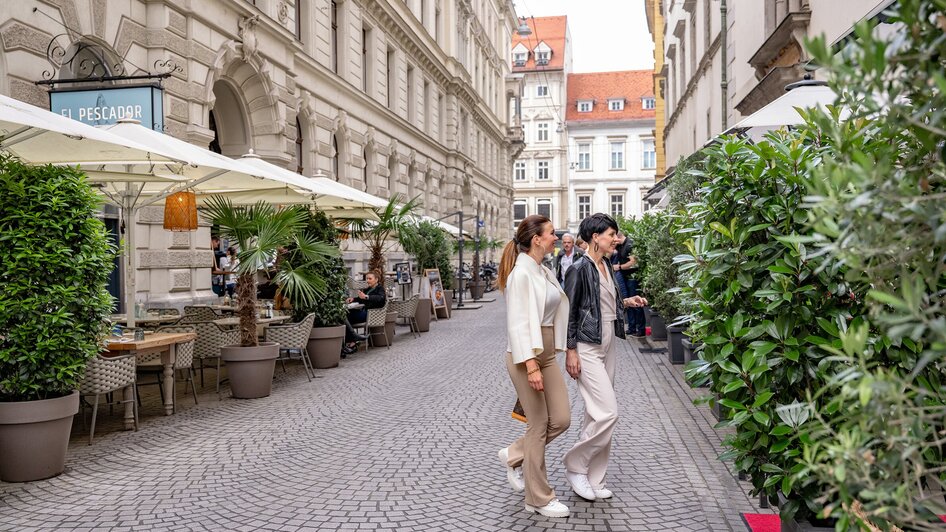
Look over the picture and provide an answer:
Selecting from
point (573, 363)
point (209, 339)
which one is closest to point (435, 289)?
point (209, 339)

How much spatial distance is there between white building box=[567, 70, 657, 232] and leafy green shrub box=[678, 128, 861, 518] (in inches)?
2715

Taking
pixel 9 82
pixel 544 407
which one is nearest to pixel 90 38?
pixel 9 82

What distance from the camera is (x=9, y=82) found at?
9953 millimetres

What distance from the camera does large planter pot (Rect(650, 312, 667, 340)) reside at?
13.4m

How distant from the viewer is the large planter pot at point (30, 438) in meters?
5.59

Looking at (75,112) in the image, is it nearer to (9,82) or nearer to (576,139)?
(9,82)

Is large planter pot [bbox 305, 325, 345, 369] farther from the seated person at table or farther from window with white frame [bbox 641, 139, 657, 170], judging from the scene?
window with white frame [bbox 641, 139, 657, 170]

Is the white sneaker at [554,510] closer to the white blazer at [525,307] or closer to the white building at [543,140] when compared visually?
the white blazer at [525,307]

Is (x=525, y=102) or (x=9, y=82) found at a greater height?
(x=525, y=102)

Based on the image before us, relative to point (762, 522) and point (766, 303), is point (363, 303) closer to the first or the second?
point (762, 522)

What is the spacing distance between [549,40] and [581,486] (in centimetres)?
7891

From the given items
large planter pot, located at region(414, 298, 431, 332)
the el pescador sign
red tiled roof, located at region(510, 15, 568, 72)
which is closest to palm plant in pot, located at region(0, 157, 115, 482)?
the el pescador sign

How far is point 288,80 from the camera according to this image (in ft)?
59.6

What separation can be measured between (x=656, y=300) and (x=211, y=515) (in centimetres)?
833
